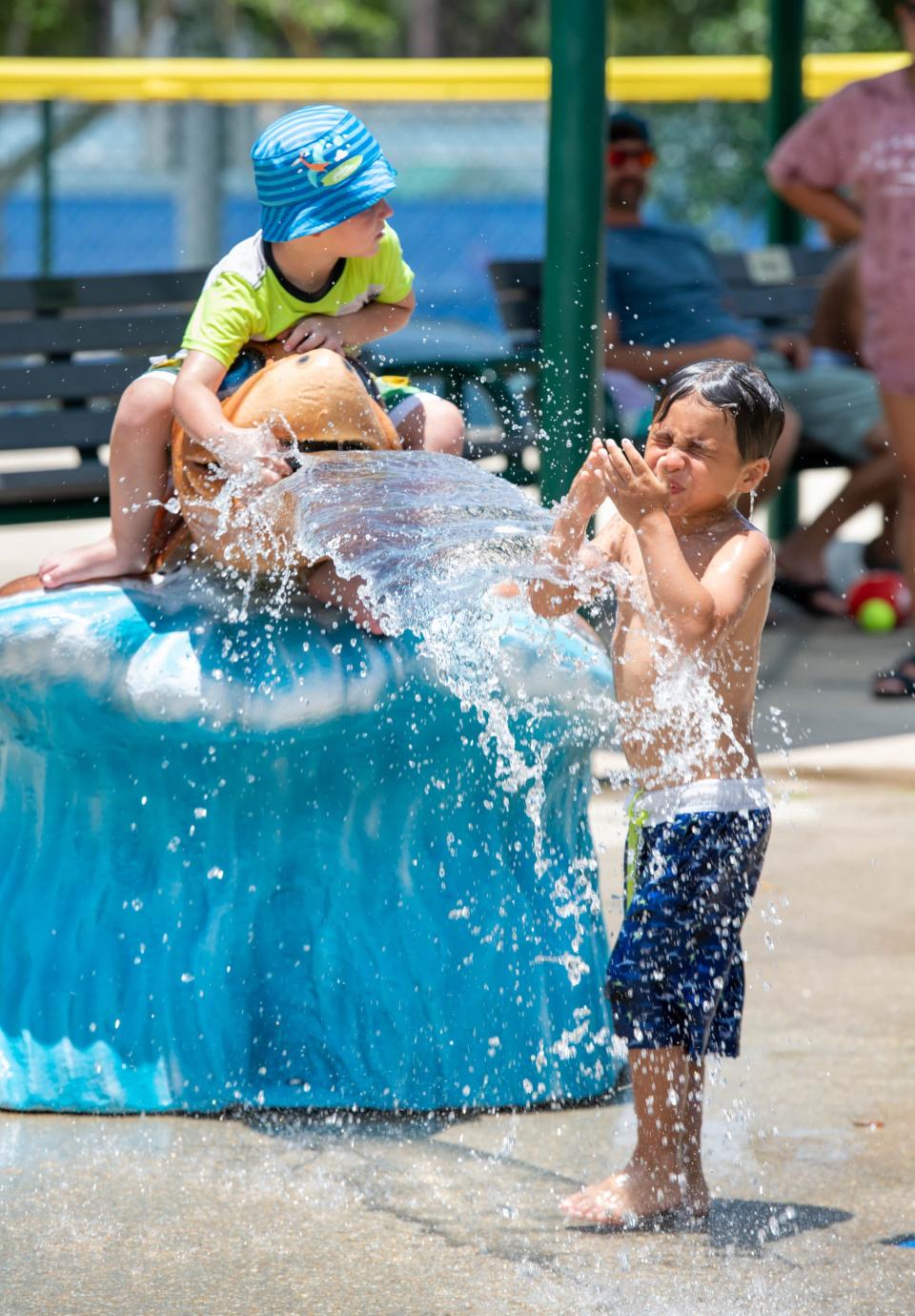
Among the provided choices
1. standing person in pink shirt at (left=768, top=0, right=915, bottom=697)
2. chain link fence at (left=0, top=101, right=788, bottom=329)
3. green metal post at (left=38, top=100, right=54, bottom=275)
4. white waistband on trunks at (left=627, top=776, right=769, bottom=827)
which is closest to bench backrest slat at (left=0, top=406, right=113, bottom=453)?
standing person in pink shirt at (left=768, top=0, right=915, bottom=697)

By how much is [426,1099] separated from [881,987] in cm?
110

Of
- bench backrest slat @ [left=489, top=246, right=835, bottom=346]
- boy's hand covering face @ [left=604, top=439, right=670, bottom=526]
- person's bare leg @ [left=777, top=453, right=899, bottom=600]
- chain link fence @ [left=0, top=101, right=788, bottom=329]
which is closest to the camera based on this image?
boy's hand covering face @ [left=604, top=439, right=670, bottom=526]

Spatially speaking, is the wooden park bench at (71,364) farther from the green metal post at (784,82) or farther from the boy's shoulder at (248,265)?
the green metal post at (784,82)

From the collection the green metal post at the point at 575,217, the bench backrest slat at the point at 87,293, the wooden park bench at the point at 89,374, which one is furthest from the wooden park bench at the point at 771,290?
the green metal post at the point at 575,217

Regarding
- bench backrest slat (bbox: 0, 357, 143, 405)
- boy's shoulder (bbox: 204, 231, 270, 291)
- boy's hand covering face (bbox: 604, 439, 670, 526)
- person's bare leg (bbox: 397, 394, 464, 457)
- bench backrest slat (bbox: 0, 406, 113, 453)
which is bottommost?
bench backrest slat (bbox: 0, 406, 113, 453)

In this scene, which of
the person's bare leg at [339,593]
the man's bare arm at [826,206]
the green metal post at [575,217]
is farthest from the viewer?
the man's bare arm at [826,206]

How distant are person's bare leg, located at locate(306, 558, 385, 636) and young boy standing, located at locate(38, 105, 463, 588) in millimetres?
196

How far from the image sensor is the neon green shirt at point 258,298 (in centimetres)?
→ 342

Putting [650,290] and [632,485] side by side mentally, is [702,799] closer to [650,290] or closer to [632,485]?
[632,485]

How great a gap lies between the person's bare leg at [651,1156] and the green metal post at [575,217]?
2515 millimetres

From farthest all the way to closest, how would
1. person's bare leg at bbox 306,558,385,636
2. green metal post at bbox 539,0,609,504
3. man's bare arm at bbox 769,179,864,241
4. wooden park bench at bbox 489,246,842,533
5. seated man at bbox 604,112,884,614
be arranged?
wooden park bench at bbox 489,246,842,533 < seated man at bbox 604,112,884,614 < man's bare arm at bbox 769,179,864,241 < green metal post at bbox 539,0,609,504 < person's bare leg at bbox 306,558,385,636

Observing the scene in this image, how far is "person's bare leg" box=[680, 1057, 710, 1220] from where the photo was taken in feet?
9.94

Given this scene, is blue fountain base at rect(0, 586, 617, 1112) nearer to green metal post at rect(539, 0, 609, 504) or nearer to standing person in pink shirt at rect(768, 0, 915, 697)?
green metal post at rect(539, 0, 609, 504)

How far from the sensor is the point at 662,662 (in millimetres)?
3002
